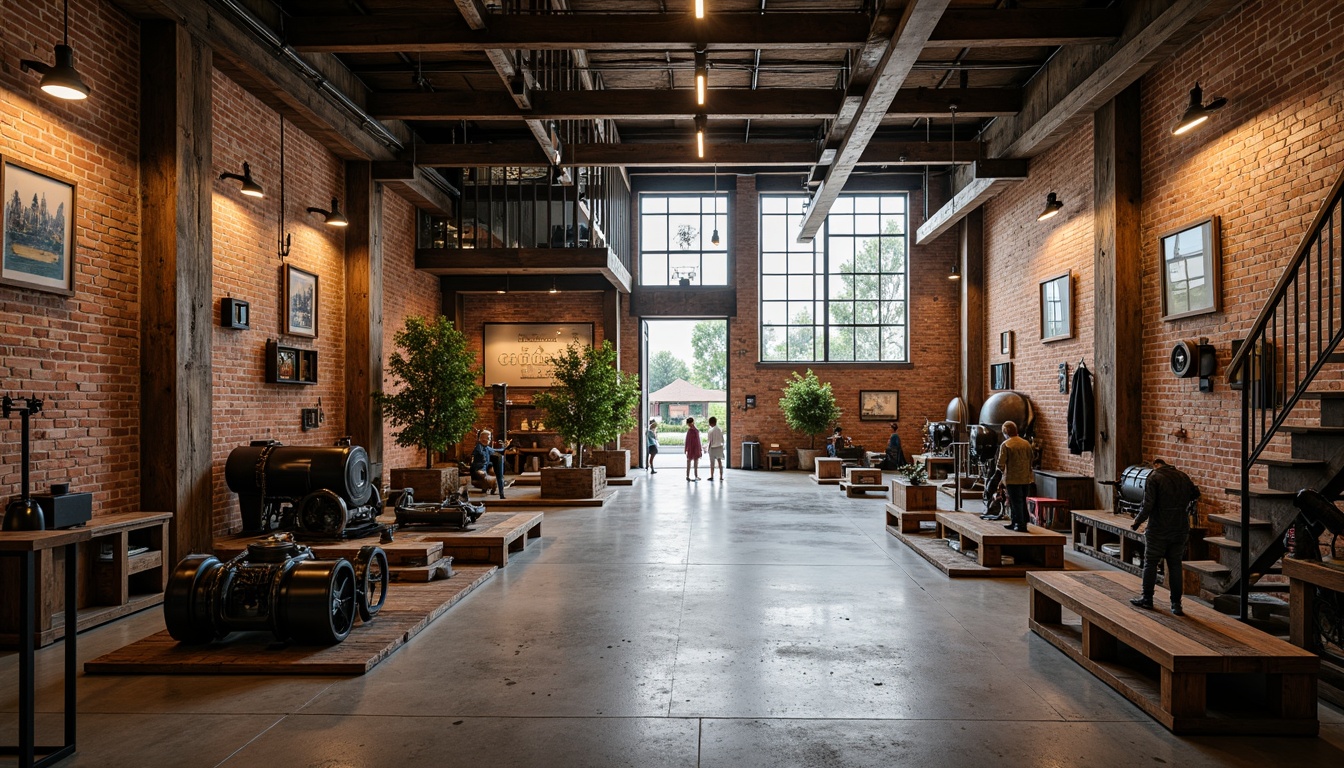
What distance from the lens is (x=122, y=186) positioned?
601 centimetres

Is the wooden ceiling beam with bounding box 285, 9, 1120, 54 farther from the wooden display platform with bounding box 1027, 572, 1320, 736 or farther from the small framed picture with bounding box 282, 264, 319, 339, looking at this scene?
the wooden display platform with bounding box 1027, 572, 1320, 736

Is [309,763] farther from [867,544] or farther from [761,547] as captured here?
[867,544]

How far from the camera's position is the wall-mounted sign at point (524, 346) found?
52.3 ft

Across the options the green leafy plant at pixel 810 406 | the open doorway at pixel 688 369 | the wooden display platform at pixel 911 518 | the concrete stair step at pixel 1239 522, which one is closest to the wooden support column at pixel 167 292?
the wooden display platform at pixel 911 518

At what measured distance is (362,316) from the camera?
1015 centimetres

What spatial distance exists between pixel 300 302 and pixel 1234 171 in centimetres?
1013

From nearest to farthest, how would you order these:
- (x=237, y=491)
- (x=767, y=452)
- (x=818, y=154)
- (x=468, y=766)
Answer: (x=468, y=766)
(x=237, y=491)
(x=818, y=154)
(x=767, y=452)

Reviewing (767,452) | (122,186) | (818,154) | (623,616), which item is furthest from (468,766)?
(767,452)

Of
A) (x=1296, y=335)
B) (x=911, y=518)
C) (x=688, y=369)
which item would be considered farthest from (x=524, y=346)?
(x=688, y=369)

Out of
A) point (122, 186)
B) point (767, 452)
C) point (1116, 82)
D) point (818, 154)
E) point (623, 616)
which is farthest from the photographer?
point (767, 452)

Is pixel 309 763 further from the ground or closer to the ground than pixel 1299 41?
closer to the ground

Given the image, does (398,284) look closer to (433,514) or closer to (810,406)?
(433,514)

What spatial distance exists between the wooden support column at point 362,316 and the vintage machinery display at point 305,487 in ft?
8.76

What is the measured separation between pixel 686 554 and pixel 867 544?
211cm
